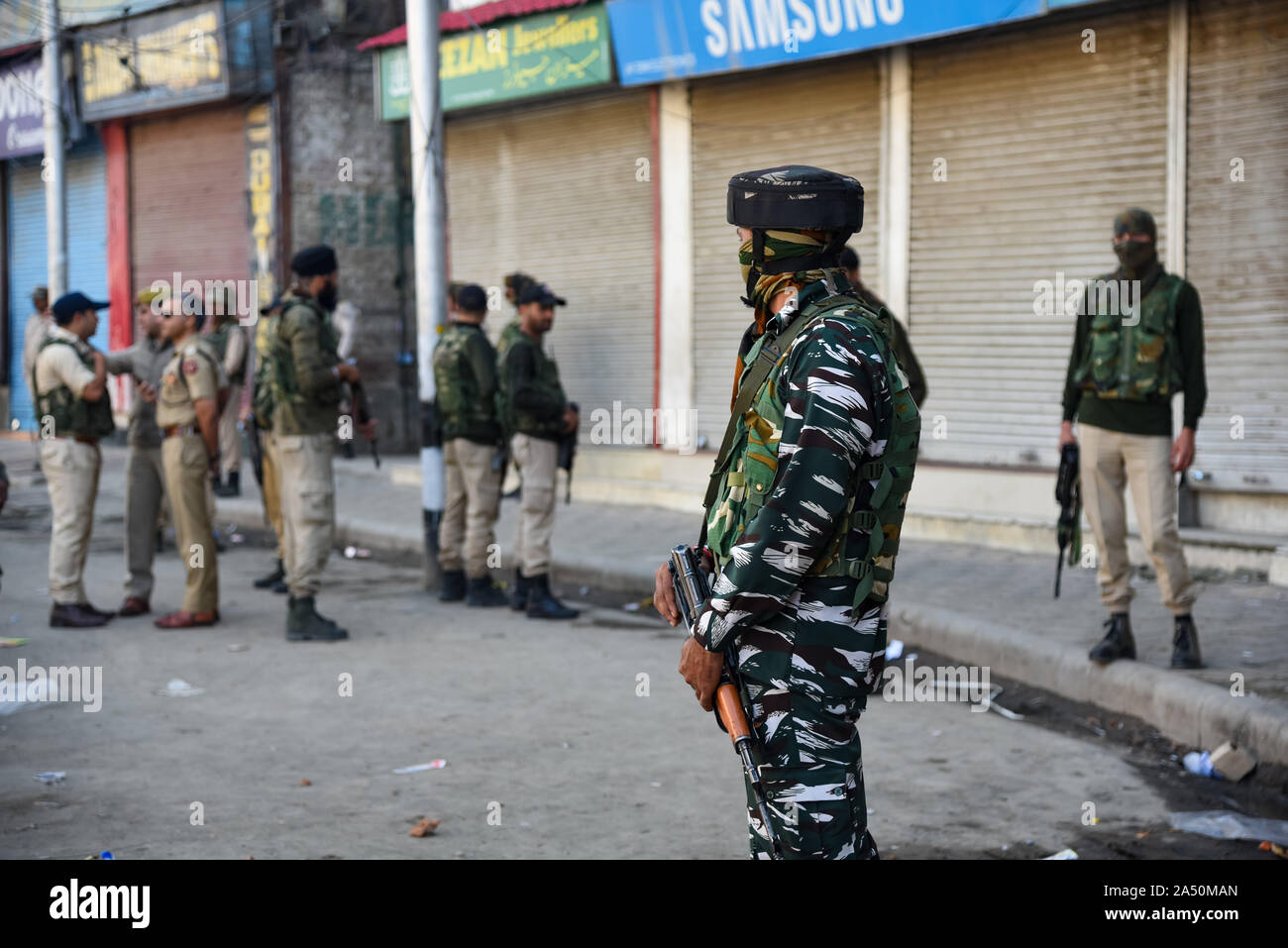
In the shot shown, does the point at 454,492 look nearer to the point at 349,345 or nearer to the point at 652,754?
the point at 652,754

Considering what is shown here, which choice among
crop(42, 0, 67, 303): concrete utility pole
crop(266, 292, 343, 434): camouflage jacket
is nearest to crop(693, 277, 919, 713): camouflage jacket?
crop(266, 292, 343, 434): camouflage jacket

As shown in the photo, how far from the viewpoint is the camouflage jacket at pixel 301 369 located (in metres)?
8.02

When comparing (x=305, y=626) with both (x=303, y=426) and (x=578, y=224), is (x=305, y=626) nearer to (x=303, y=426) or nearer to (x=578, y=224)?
(x=303, y=426)

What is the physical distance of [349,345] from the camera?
1720 centimetres

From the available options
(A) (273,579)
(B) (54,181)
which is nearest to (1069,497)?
(A) (273,579)

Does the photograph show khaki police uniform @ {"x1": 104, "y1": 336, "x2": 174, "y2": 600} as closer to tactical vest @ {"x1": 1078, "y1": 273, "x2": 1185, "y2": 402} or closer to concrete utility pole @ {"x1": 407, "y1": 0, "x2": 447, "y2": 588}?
concrete utility pole @ {"x1": 407, "y1": 0, "x2": 447, "y2": 588}

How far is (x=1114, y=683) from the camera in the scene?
6449 millimetres

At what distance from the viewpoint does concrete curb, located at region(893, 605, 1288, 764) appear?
5.56m

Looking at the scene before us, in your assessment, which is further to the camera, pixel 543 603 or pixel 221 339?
pixel 221 339

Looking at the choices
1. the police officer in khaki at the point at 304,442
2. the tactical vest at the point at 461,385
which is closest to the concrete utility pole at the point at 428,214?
Result: the tactical vest at the point at 461,385

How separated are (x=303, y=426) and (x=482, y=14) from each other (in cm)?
807

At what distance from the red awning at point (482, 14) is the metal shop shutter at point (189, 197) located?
13.1 ft
